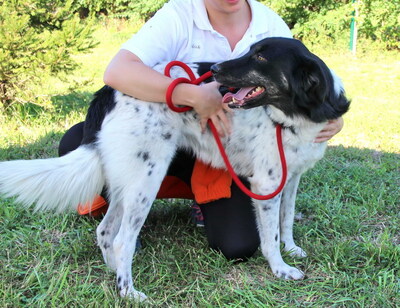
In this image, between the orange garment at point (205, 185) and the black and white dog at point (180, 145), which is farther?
the orange garment at point (205, 185)

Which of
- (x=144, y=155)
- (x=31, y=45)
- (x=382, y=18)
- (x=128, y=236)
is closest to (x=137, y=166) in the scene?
(x=144, y=155)

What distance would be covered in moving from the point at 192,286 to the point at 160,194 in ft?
2.45

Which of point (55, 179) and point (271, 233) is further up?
point (55, 179)

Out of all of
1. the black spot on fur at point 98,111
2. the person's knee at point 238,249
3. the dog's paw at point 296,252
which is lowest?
the dog's paw at point 296,252

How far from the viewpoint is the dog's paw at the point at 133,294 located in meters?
1.94

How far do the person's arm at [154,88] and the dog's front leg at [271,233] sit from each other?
1.48 feet

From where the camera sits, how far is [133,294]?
6.40ft

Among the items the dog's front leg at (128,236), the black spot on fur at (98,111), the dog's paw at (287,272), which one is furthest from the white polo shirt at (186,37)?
the dog's paw at (287,272)

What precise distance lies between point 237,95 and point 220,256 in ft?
2.82

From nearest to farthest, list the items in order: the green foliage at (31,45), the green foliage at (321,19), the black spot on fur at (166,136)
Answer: the black spot on fur at (166,136) < the green foliage at (31,45) < the green foliage at (321,19)

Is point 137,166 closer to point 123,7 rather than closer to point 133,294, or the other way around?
point 133,294

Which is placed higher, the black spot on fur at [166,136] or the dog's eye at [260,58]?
the dog's eye at [260,58]

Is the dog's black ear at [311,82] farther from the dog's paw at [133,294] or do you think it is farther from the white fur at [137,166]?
the dog's paw at [133,294]

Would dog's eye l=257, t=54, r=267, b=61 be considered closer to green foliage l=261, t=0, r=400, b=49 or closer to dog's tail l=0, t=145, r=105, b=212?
dog's tail l=0, t=145, r=105, b=212
